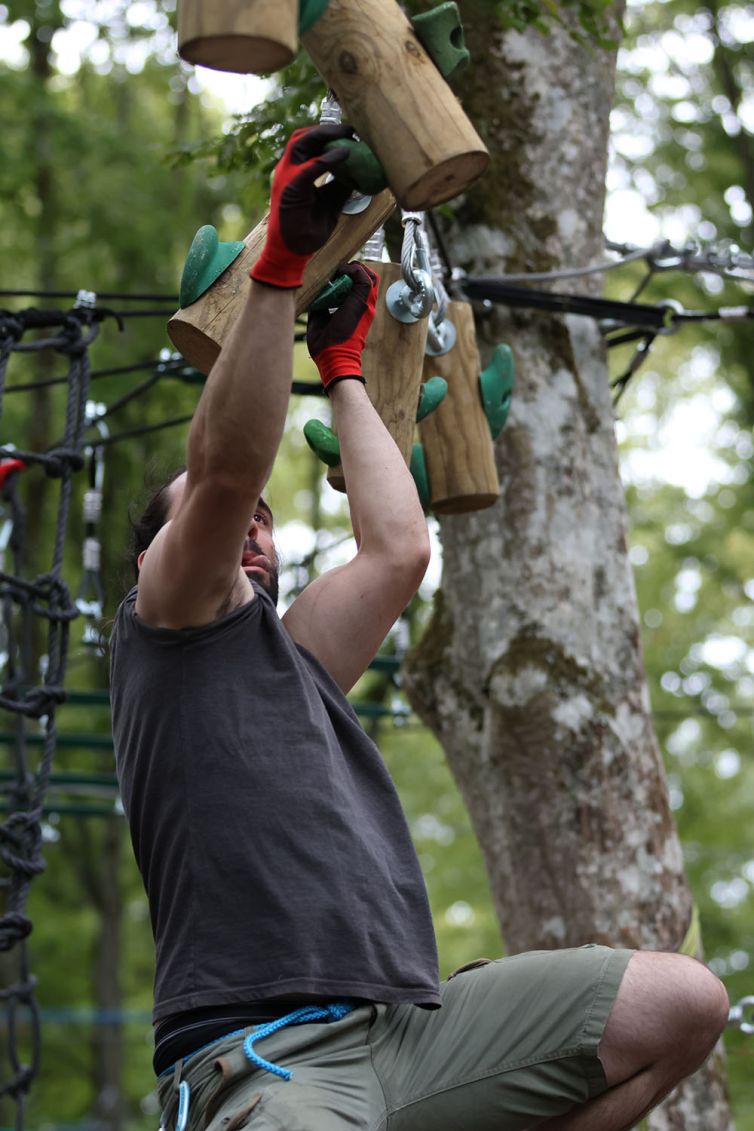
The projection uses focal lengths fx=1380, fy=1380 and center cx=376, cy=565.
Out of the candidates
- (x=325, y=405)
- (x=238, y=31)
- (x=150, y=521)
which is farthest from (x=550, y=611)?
(x=325, y=405)

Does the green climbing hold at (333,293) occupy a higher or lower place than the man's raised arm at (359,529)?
higher

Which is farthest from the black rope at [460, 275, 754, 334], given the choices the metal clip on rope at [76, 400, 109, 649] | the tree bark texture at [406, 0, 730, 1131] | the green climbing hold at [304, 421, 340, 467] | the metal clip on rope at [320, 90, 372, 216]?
the metal clip on rope at [76, 400, 109, 649]

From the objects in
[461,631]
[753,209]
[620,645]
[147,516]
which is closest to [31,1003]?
[461,631]

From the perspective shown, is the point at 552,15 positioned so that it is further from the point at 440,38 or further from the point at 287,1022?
the point at 287,1022

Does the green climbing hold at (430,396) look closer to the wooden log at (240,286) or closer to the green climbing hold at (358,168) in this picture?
the wooden log at (240,286)

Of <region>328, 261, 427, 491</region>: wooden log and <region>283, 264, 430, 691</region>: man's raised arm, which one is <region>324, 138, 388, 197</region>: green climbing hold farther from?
<region>328, 261, 427, 491</region>: wooden log

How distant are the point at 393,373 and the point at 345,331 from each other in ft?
0.95

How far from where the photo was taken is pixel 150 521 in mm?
2703

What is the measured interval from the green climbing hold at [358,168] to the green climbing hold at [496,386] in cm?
140

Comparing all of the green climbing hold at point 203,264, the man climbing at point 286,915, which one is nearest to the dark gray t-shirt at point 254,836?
the man climbing at point 286,915

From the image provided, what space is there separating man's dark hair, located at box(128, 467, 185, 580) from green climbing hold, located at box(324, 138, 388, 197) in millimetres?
767

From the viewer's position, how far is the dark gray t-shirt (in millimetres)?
2213

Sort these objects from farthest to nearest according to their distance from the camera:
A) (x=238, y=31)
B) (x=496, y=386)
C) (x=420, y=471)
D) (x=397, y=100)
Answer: (x=496, y=386) < (x=420, y=471) < (x=397, y=100) < (x=238, y=31)

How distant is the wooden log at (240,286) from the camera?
266 centimetres
